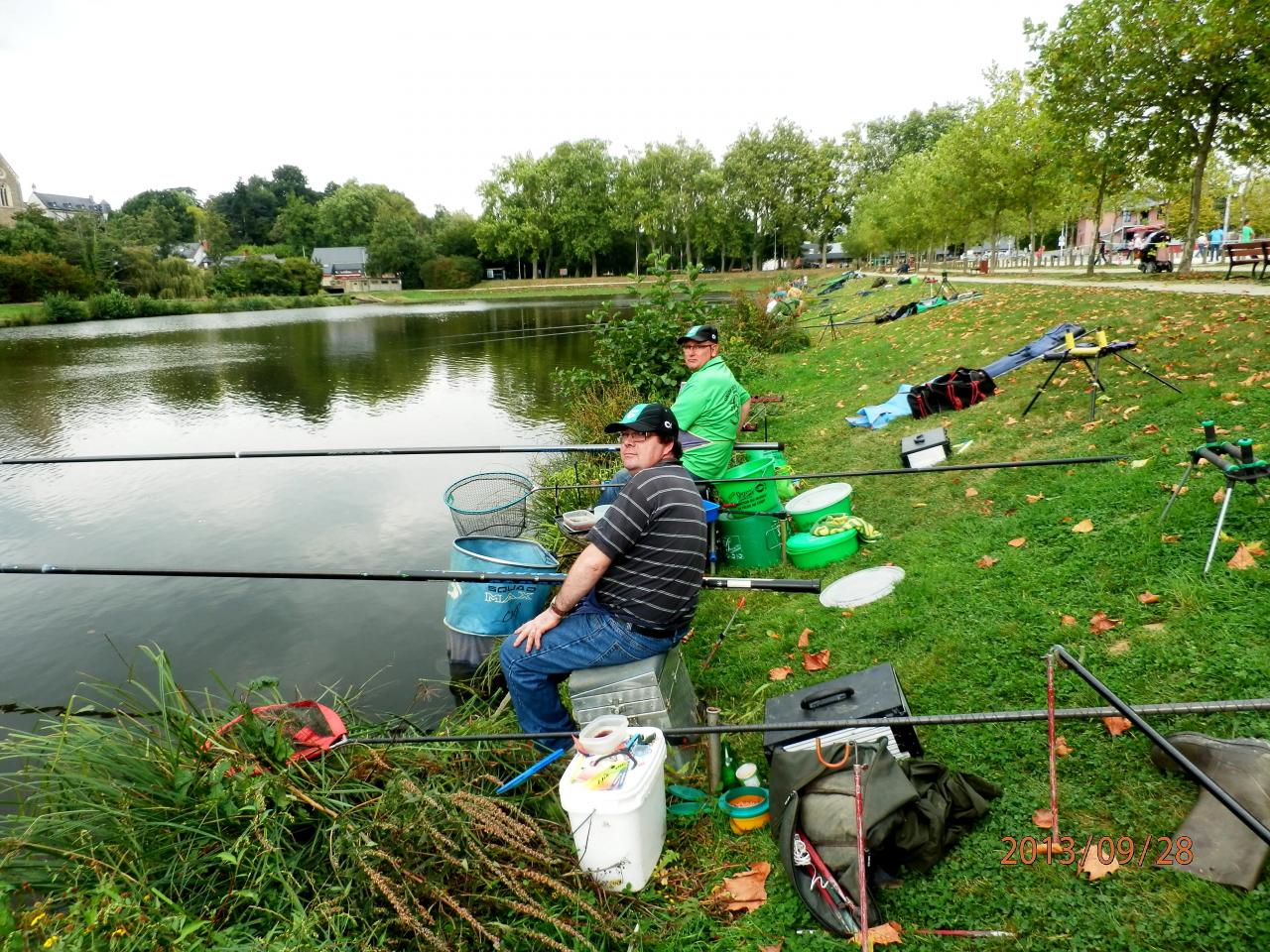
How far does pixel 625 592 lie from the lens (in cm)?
348

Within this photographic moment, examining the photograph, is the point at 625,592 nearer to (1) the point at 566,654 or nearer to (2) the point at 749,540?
(1) the point at 566,654

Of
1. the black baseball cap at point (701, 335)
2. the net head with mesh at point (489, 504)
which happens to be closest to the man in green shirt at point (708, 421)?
the black baseball cap at point (701, 335)

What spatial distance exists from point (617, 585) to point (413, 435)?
1080 centimetres

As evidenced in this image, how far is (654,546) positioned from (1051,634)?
225 centimetres

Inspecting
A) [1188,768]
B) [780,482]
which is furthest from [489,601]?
[1188,768]

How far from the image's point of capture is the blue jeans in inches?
137

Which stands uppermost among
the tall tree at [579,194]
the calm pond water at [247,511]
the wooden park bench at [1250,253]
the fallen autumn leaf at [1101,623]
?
the tall tree at [579,194]

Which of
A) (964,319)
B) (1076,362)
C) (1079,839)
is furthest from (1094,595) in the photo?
(964,319)

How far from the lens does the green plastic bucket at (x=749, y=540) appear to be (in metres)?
5.89

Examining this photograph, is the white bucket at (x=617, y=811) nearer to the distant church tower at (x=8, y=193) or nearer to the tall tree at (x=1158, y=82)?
the tall tree at (x=1158, y=82)

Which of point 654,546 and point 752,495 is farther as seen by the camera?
point 752,495

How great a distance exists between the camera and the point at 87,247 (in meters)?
56.3

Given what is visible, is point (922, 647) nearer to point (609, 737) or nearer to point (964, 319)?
point (609, 737)

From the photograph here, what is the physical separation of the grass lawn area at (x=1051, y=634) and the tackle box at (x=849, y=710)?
0.35 metres
